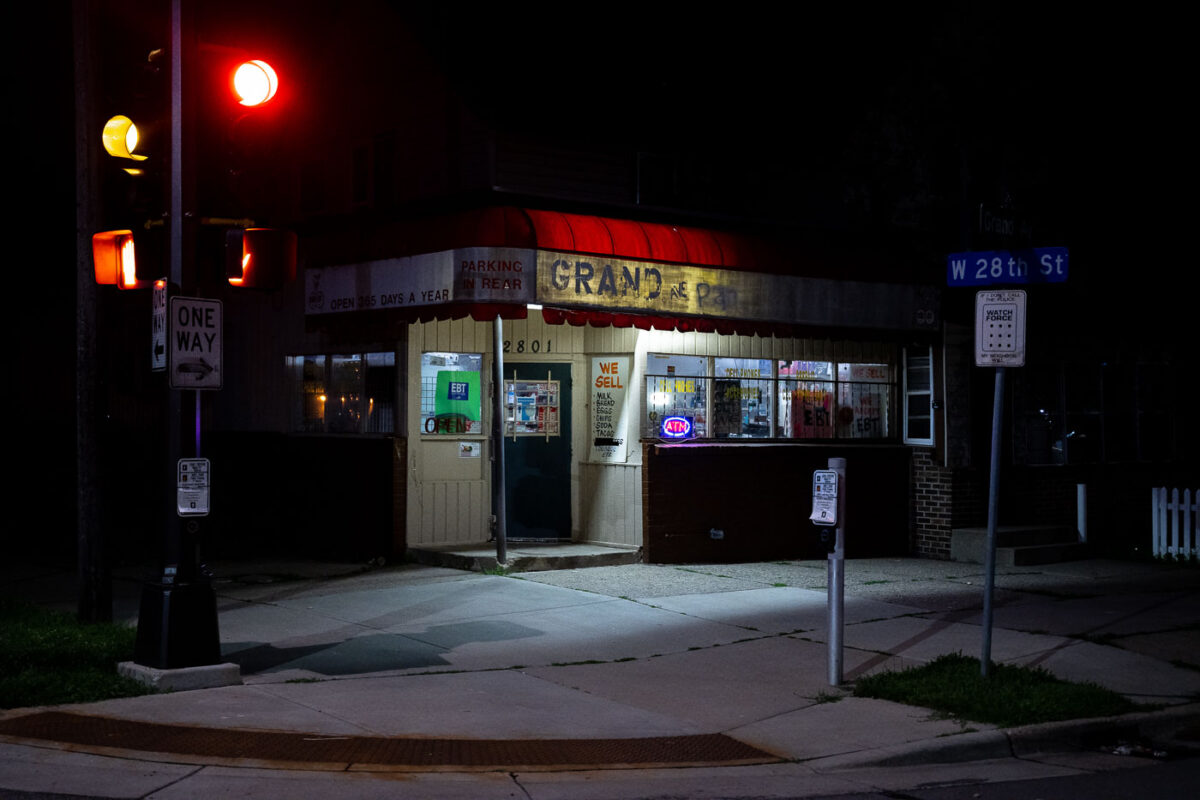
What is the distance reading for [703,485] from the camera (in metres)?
15.4

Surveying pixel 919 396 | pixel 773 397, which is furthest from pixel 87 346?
pixel 919 396

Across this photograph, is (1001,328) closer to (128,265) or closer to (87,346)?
(128,265)

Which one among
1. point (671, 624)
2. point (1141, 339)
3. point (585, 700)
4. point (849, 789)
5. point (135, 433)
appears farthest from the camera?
point (1141, 339)

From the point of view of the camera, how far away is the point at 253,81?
916 centimetres

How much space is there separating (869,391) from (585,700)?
33.2ft

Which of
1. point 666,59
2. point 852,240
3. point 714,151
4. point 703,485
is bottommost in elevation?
point 703,485

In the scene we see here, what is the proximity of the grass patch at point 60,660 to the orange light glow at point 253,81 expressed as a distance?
4.29 meters

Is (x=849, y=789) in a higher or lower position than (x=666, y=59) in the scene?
lower

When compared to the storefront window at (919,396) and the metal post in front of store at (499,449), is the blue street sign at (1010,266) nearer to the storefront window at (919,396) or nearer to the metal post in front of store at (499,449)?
the metal post in front of store at (499,449)

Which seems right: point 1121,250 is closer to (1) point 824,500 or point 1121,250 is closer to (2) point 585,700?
(1) point 824,500

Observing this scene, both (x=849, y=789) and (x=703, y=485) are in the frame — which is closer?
(x=849, y=789)

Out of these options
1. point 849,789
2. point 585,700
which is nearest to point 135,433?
point 585,700

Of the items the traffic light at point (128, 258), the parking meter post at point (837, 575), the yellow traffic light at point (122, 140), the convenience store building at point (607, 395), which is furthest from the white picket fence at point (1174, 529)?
the yellow traffic light at point (122, 140)

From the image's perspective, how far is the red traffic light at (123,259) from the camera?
349 inches
